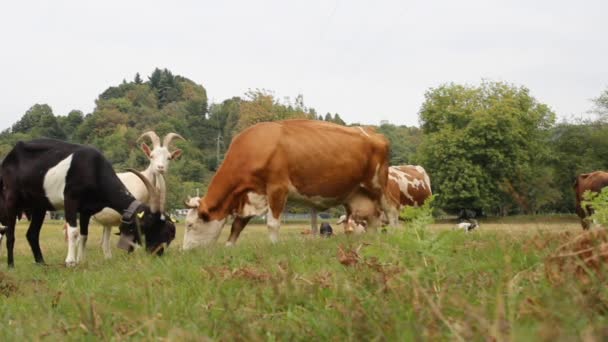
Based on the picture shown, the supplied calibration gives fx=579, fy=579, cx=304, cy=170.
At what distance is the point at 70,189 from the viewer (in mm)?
9523

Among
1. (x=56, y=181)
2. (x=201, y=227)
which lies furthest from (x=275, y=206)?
→ (x=56, y=181)

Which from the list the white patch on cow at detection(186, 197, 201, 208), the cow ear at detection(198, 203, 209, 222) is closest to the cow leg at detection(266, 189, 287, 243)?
the cow ear at detection(198, 203, 209, 222)

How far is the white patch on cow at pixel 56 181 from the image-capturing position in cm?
959

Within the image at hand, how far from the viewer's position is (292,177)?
351 inches

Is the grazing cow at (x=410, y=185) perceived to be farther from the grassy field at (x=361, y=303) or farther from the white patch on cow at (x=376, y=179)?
the grassy field at (x=361, y=303)

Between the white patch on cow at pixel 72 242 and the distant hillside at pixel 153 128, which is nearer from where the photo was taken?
the white patch on cow at pixel 72 242

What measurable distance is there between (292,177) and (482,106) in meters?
54.4

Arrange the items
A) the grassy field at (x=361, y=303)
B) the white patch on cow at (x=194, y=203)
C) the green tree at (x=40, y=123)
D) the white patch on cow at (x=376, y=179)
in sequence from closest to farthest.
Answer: the grassy field at (x=361, y=303), the white patch on cow at (x=194, y=203), the white patch on cow at (x=376, y=179), the green tree at (x=40, y=123)

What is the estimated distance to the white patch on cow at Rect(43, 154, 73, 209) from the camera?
9.59 meters

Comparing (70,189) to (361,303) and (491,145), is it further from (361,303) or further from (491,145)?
(491,145)

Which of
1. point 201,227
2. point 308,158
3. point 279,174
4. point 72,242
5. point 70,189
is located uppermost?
point 308,158

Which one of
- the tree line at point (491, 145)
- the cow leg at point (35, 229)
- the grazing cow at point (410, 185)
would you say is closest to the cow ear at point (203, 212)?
the cow leg at point (35, 229)

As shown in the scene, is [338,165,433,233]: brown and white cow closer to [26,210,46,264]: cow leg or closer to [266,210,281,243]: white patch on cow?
[266,210,281,243]: white patch on cow

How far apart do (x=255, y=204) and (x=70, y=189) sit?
3.13 metres
